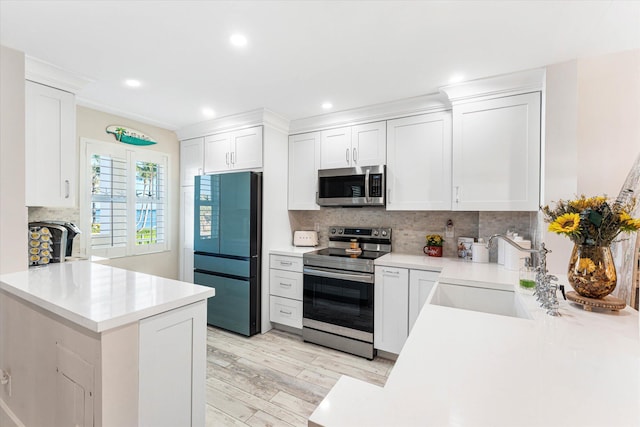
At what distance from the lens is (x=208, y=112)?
3.18 metres

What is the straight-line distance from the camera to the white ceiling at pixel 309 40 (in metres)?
1.54

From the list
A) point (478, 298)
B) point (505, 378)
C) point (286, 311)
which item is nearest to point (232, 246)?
point (286, 311)

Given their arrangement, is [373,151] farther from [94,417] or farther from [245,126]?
[94,417]

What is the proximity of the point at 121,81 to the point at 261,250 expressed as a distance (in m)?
1.96

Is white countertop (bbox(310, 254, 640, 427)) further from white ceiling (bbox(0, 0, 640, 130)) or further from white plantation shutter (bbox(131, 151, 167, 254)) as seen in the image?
white plantation shutter (bbox(131, 151, 167, 254))

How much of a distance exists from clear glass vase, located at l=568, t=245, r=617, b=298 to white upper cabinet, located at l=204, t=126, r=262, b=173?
272 cm

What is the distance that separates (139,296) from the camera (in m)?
1.40

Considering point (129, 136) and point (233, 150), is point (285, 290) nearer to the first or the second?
point (233, 150)

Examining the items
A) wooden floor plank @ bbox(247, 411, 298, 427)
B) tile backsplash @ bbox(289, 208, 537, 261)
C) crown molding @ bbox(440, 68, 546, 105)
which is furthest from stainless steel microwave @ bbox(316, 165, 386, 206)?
wooden floor plank @ bbox(247, 411, 298, 427)

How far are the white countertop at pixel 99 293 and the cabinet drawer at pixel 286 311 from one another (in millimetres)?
1639

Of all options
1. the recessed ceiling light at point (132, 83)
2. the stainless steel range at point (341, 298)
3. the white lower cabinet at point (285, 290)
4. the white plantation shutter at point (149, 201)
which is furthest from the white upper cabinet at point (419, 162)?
the white plantation shutter at point (149, 201)

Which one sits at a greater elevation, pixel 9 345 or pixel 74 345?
pixel 74 345

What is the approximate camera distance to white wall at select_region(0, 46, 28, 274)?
6.01ft

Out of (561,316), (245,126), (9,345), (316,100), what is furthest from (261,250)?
(561,316)
